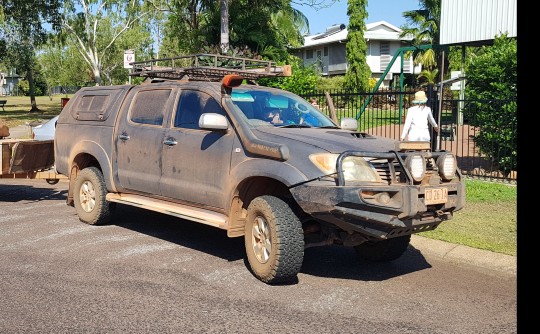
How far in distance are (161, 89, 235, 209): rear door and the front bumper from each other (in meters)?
1.10

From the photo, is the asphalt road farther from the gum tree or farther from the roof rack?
the gum tree

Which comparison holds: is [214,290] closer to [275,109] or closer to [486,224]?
[275,109]

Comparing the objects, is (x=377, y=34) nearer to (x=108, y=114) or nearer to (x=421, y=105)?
(x=421, y=105)

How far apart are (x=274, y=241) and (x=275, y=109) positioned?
183 cm

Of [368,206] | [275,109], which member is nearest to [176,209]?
[275,109]

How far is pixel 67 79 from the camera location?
60.1 metres

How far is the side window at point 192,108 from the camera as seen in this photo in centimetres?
654

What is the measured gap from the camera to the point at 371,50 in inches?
2121

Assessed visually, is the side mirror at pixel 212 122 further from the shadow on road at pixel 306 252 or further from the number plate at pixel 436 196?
the number plate at pixel 436 196

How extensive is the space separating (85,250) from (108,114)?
1.97 metres

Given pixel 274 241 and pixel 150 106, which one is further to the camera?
pixel 150 106

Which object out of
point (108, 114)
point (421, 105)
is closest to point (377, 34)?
point (421, 105)

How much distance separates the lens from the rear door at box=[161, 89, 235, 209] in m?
6.13

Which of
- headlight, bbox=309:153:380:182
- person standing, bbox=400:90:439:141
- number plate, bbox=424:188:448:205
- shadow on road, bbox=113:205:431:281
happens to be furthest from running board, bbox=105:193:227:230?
person standing, bbox=400:90:439:141
